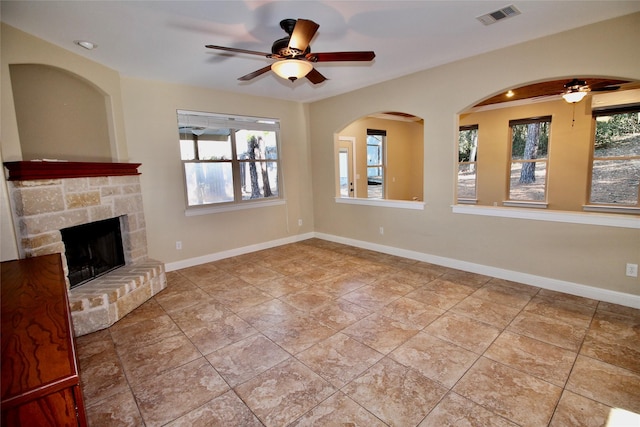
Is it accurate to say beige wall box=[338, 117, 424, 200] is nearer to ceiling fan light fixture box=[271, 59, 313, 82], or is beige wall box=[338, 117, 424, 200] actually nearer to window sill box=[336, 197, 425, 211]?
window sill box=[336, 197, 425, 211]

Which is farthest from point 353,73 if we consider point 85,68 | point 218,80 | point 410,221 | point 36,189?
point 36,189

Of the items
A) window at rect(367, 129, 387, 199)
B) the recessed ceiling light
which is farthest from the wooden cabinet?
window at rect(367, 129, 387, 199)

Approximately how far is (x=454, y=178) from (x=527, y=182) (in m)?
3.51

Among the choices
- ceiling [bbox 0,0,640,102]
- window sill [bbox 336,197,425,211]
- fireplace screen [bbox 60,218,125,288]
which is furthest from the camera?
window sill [bbox 336,197,425,211]

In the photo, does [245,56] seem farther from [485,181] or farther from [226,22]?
[485,181]

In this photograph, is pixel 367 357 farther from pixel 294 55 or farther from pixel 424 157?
pixel 424 157

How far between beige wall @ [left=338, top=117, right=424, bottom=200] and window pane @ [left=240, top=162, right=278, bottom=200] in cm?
234

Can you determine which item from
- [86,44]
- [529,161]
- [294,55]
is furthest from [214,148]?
[529,161]

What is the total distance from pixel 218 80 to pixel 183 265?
282cm

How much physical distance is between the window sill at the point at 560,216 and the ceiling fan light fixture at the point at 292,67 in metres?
2.76

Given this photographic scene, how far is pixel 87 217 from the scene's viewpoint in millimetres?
3230

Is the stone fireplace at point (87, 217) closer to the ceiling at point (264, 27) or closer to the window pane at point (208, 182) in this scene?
the window pane at point (208, 182)

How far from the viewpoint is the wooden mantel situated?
2.61m

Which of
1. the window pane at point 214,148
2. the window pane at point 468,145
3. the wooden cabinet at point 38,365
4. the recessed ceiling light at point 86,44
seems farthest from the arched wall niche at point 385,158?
the wooden cabinet at point 38,365
